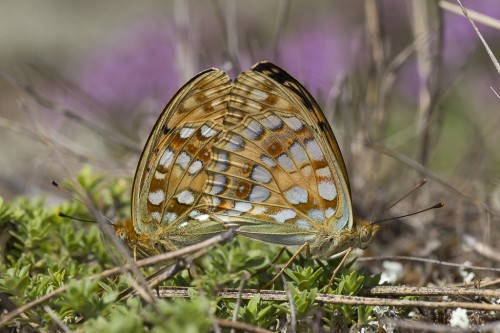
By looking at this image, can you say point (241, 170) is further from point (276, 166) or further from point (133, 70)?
point (133, 70)

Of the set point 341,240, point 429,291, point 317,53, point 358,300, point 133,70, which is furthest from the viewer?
point 133,70

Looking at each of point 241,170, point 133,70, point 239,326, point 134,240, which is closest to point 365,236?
point 241,170

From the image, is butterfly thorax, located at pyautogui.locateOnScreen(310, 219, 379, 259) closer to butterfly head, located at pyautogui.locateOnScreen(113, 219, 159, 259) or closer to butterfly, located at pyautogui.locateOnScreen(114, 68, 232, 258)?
butterfly, located at pyautogui.locateOnScreen(114, 68, 232, 258)

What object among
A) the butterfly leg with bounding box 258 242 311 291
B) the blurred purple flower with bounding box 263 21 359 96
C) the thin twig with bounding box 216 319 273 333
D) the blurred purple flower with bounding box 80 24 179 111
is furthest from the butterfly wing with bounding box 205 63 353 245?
the blurred purple flower with bounding box 80 24 179 111

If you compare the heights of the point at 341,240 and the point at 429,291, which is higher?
the point at 341,240

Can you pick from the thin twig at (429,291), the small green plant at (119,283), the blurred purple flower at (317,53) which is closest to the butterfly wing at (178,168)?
the small green plant at (119,283)

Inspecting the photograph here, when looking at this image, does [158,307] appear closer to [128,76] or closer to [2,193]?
[2,193]

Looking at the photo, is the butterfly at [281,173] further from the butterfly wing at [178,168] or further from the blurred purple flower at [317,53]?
the blurred purple flower at [317,53]
